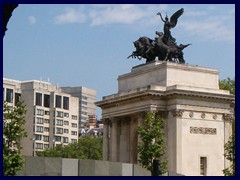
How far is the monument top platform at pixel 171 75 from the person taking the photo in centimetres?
6097

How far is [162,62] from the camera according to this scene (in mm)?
62312

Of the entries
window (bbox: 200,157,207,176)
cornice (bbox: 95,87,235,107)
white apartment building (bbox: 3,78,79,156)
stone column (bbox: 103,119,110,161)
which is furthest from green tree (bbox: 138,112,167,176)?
white apartment building (bbox: 3,78,79,156)

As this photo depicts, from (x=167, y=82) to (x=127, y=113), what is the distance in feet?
14.8

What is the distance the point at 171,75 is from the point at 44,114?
91.5 meters

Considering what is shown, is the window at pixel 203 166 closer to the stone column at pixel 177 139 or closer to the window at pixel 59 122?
the stone column at pixel 177 139

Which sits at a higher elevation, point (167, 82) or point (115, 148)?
point (167, 82)

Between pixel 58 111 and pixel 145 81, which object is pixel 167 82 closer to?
pixel 145 81

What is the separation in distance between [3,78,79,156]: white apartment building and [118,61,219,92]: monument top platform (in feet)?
260

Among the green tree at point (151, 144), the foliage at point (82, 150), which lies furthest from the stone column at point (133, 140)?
the foliage at point (82, 150)

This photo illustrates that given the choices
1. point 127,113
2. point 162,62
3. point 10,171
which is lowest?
point 10,171

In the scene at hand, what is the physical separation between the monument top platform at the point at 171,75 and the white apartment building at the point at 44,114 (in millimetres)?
79098

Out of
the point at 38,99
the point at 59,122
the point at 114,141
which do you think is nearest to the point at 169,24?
the point at 114,141

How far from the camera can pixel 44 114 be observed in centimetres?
15000
